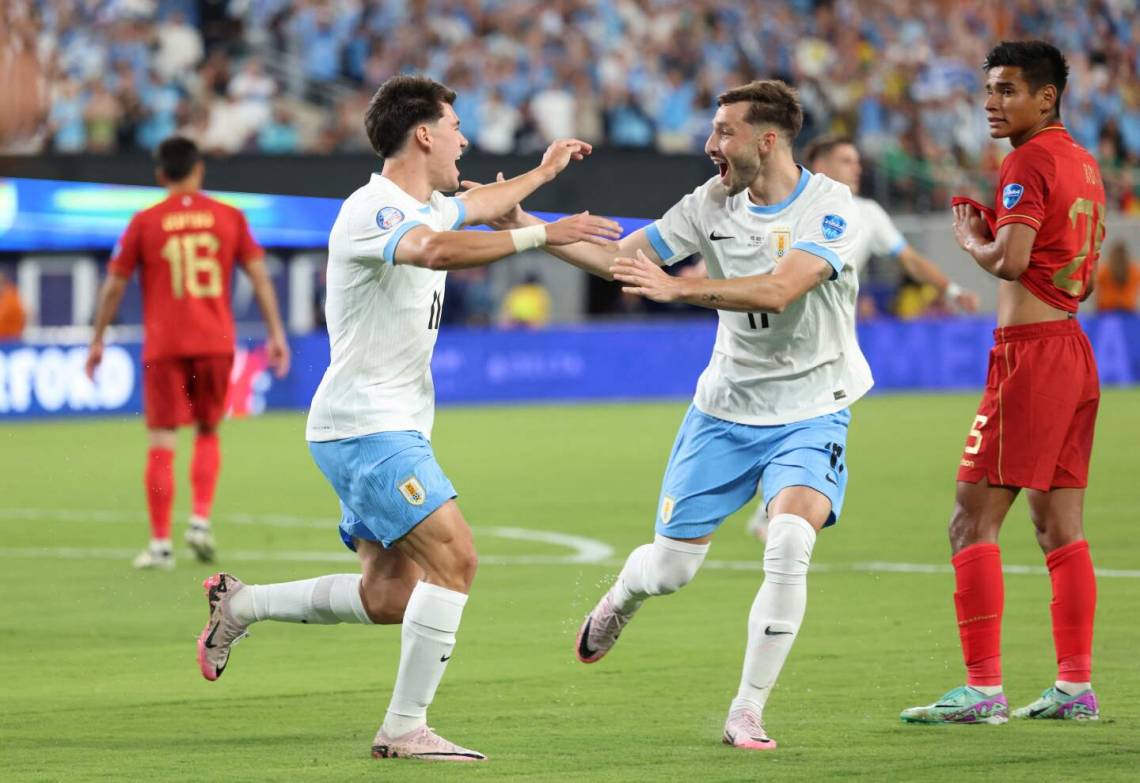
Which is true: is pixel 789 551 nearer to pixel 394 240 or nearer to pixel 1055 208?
pixel 1055 208

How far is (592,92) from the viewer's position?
28.4m

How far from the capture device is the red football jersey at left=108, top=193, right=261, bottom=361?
11609 millimetres

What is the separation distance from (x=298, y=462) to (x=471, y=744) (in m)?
12.1

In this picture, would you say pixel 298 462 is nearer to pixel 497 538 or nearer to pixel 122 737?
pixel 497 538

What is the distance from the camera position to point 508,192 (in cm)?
682

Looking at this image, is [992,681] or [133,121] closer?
[992,681]

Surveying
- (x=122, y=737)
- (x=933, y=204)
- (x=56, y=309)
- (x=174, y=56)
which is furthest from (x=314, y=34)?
(x=122, y=737)

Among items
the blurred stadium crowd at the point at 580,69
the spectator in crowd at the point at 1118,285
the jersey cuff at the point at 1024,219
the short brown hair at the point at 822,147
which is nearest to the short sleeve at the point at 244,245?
the short brown hair at the point at 822,147

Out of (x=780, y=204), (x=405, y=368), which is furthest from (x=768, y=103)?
(x=405, y=368)

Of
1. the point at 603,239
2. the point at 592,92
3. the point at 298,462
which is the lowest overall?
the point at 298,462

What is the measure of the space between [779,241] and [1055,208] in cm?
93

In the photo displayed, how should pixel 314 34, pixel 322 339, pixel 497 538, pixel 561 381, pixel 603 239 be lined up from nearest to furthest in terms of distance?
pixel 603 239 → pixel 497 538 → pixel 322 339 → pixel 561 381 → pixel 314 34

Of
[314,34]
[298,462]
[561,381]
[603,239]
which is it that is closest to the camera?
[603,239]

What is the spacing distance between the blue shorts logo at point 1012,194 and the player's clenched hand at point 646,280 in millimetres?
1213
